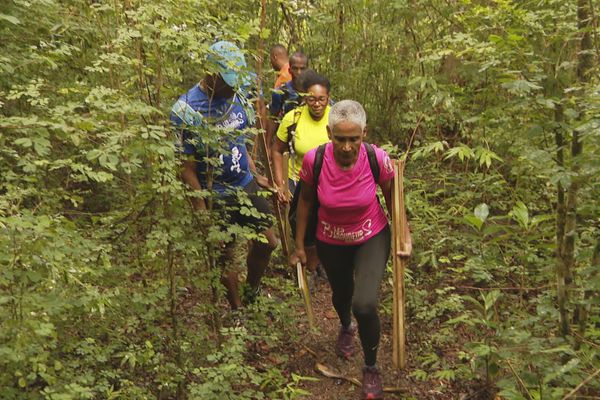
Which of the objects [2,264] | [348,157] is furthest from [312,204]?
[2,264]

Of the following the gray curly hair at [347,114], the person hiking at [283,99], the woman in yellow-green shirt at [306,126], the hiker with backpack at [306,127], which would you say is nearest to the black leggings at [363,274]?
the gray curly hair at [347,114]

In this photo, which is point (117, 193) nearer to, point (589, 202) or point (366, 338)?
point (366, 338)

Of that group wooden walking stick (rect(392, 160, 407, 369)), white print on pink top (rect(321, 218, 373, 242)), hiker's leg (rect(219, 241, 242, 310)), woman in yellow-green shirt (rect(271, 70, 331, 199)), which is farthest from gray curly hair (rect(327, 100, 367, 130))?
woman in yellow-green shirt (rect(271, 70, 331, 199))

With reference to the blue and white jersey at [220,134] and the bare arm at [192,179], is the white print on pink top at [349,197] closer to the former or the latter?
the blue and white jersey at [220,134]

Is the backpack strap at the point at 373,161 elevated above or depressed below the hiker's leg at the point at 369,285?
above

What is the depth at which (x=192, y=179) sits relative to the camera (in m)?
3.86

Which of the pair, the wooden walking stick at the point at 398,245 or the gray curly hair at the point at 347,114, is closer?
the gray curly hair at the point at 347,114

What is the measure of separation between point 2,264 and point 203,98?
1819 millimetres

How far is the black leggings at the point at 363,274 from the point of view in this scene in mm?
3797

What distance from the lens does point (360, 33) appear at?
30.2 feet

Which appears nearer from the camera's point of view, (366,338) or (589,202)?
(589,202)

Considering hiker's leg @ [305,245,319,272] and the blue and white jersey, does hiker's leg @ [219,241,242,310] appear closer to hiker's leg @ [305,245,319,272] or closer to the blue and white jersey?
the blue and white jersey

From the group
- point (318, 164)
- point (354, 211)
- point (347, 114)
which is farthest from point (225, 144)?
point (354, 211)

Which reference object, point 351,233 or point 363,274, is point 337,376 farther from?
point 351,233
